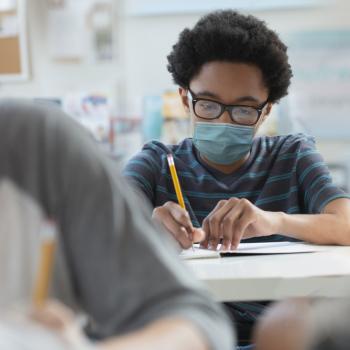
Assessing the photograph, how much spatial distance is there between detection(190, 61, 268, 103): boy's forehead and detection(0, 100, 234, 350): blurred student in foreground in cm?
82

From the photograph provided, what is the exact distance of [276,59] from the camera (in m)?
1.50

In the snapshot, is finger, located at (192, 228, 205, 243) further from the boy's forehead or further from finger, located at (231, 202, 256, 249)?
the boy's forehead

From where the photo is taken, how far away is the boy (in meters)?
1.40

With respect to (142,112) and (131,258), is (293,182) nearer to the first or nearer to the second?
(131,258)

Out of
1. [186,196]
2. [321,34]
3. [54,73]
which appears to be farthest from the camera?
[54,73]

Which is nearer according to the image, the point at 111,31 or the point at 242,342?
the point at 242,342

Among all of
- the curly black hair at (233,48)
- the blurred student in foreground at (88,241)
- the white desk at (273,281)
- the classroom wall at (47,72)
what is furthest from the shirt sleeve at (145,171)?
the classroom wall at (47,72)

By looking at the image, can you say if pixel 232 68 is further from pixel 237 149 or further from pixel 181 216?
pixel 181 216

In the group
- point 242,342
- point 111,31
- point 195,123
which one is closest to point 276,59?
point 195,123

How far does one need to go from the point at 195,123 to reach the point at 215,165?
11 centimetres

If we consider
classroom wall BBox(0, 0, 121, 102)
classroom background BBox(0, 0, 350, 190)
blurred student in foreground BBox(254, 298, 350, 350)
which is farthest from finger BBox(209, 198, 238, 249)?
classroom wall BBox(0, 0, 121, 102)

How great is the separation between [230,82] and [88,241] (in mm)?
889

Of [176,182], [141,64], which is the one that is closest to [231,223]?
[176,182]

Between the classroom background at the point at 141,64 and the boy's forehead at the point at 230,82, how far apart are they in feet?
4.14
